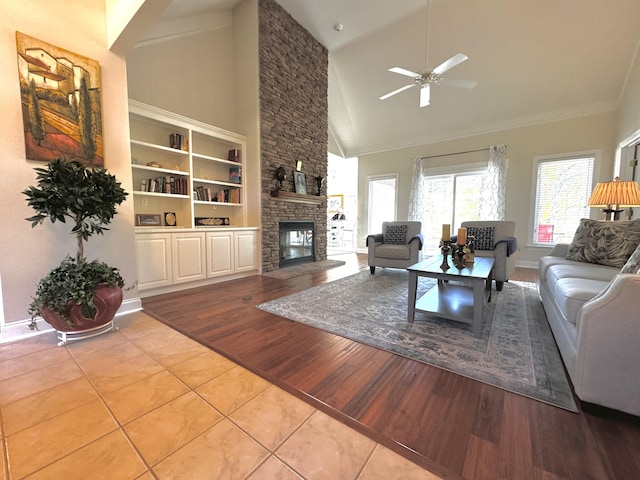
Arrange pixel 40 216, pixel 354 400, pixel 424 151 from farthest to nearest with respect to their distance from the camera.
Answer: pixel 424 151
pixel 40 216
pixel 354 400

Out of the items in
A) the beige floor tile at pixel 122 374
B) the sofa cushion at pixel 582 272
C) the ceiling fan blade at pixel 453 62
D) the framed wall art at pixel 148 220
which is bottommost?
the beige floor tile at pixel 122 374

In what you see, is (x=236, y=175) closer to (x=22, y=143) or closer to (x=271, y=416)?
(x=22, y=143)

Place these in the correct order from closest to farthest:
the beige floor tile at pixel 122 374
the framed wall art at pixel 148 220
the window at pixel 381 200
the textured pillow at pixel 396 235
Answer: the beige floor tile at pixel 122 374, the framed wall art at pixel 148 220, the textured pillow at pixel 396 235, the window at pixel 381 200

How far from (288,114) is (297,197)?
1555 mm

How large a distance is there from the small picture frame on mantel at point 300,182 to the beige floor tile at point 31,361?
12.9 feet

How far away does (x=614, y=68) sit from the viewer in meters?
3.96

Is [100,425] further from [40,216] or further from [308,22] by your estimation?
[308,22]

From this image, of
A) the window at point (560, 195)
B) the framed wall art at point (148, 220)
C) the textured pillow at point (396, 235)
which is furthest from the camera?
the window at point (560, 195)

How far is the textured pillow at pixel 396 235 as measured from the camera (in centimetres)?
450

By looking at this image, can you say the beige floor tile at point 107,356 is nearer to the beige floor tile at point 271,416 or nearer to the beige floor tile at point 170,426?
the beige floor tile at point 170,426

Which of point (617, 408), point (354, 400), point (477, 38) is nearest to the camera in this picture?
point (617, 408)

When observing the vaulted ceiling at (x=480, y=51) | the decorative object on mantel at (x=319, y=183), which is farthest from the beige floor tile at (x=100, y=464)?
the decorative object on mantel at (x=319, y=183)

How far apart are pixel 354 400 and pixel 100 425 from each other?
121 cm

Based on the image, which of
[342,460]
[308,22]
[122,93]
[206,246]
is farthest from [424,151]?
[342,460]
